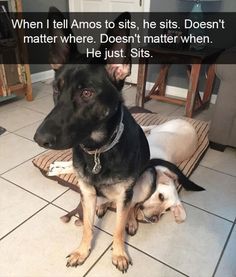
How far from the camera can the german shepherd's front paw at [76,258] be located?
48.2 inches

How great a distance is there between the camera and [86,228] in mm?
1229

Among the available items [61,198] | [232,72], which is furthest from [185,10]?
[61,198]

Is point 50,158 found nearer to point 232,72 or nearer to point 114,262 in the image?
point 114,262

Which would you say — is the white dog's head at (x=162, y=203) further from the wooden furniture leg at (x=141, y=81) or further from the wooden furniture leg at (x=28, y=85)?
the wooden furniture leg at (x=28, y=85)

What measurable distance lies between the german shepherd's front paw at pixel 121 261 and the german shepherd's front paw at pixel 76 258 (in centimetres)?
13

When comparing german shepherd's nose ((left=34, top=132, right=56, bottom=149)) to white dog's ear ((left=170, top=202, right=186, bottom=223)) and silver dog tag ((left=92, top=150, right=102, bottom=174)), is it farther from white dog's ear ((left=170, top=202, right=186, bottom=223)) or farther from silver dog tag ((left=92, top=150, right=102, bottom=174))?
white dog's ear ((left=170, top=202, right=186, bottom=223))

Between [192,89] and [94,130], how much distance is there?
1.78m

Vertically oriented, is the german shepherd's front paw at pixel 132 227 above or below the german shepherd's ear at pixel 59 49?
below

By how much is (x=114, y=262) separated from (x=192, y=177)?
0.88 m

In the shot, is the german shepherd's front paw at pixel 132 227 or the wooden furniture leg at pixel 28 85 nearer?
the german shepherd's front paw at pixel 132 227

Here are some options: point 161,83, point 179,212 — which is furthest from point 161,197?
point 161,83

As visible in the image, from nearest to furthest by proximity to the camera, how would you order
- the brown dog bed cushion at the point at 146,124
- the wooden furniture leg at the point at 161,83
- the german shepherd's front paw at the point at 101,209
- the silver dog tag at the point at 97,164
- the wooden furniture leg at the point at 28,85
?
1. the silver dog tag at the point at 97,164
2. the german shepherd's front paw at the point at 101,209
3. the brown dog bed cushion at the point at 146,124
4. the wooden furniture leg at the point at 28,85
5. the wooden furniture leg at the point at 161,83

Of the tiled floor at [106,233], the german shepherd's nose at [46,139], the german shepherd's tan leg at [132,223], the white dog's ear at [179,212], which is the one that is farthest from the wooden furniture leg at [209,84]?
the german shepherd's nose at [46,139]

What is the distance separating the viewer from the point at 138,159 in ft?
3.85
